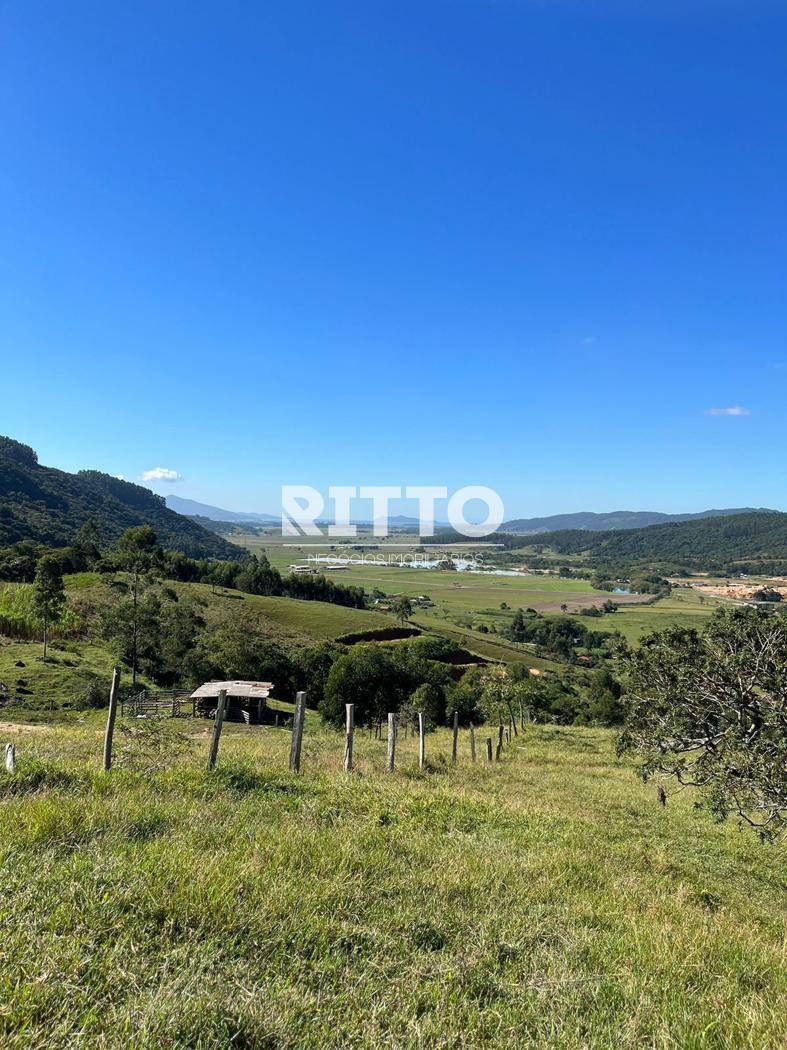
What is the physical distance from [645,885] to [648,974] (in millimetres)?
3057

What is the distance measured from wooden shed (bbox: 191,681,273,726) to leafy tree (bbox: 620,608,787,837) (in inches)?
1014

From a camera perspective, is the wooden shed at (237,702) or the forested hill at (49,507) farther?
the forested hill at (49,507)

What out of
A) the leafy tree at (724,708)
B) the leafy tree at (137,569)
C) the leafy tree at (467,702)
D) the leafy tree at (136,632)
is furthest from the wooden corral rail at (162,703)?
the leafy tree at (724,708)

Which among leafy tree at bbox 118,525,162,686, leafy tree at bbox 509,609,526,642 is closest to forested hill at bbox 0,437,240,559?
leafy tree at bbox 118,525,162,686

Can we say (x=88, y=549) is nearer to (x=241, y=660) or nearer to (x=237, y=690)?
(x=241, y=660)

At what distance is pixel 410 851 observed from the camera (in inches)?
235

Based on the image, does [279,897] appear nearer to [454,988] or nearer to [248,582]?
[454,988]

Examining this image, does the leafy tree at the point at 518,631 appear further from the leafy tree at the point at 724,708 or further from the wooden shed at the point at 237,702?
the leafy tree at the point at 724,708

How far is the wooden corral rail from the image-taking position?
1198 inches

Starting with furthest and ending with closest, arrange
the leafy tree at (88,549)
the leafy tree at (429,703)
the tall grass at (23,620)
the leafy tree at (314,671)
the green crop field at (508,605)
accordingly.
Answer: the green crop field at (508,605)
the leafy tree at (88,549)
the leafy tree at (314,671)
the tall grass at (23,620)
the leafy tree at (429,703)

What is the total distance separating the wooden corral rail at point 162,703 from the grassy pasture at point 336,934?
2524 centimetres

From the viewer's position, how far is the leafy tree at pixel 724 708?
28.6 feet

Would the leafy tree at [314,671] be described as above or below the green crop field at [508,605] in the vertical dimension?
above

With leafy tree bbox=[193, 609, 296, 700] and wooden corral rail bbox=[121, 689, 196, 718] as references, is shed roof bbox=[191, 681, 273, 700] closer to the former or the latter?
wooden corral rail bbox=[121, 689, 196, 718]
